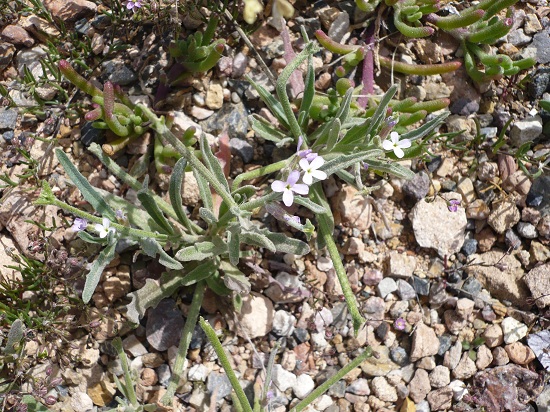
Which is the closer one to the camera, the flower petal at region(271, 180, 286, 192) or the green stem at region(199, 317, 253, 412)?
the flower petal at region(271, 180, 286, 192)

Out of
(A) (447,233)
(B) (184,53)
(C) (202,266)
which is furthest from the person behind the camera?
(A) (447,233)

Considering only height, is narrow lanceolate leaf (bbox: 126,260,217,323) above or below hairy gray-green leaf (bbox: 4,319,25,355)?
below

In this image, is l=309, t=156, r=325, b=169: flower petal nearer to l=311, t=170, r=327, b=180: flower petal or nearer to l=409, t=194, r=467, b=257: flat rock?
l=311, t=170, r=327, b=180: flower petal

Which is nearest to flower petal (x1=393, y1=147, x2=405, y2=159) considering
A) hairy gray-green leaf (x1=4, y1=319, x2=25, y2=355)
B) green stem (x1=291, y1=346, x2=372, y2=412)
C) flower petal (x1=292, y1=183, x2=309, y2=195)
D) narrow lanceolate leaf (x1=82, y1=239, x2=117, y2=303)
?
flower petal (x1=292, y1=183, x2=309, y2=195)

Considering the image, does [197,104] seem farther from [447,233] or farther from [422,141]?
[447,233]

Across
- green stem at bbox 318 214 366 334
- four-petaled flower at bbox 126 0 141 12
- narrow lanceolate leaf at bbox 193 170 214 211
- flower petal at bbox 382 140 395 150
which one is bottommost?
green stem at bbox 318 214 366 334

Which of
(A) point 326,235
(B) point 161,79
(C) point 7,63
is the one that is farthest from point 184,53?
(A) point 326,235

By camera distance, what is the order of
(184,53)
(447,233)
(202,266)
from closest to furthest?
(202,266) → (184,53) → (447,233)

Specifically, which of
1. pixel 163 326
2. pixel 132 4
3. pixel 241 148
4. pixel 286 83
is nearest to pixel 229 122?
pixel 241 148
